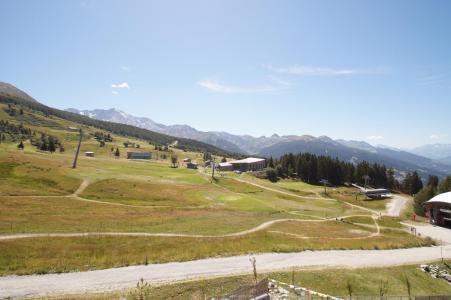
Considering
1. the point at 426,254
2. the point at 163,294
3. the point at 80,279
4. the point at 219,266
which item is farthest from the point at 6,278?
the point at 426,254

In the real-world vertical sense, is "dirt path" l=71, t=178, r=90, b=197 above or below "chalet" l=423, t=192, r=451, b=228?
below

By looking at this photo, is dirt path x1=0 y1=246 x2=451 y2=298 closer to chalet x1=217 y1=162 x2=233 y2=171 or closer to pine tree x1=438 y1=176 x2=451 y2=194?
pine tree x1=438 y1=176 x2=451 y2=194

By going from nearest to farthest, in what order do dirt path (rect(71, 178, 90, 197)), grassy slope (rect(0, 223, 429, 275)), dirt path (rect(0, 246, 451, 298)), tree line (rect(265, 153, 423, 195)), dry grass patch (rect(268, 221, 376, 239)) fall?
dirt path (rect(0, 246, 451, 298)), grassy slope (rect(0, 223, 429, 275)), dry grass patch (rect(268, 221, 376, 239)), dirt path (rect(71, 178, 90, 197)), tree line (rect(265, 153, 423, 195))

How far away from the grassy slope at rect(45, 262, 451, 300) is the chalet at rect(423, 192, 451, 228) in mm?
51129

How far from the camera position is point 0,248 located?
37.8 m

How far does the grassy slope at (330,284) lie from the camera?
29484 millimetres

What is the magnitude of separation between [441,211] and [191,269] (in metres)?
76.4

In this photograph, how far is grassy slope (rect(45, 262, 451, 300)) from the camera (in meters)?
29.5

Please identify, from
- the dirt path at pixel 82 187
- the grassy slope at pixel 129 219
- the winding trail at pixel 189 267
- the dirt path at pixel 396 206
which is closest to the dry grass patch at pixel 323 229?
the grassy slope at pixel 129 219

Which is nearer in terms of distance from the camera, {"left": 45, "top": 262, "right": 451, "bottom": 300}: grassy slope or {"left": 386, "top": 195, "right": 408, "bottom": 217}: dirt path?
{"left": 45, "top": 262, "right": 451, "bottom": 300}: grassy slope

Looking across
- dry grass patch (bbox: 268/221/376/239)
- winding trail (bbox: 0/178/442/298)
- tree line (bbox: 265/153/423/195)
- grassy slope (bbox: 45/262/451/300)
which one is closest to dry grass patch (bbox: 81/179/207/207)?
dry grass patch (bbox: 268/221/376/239)

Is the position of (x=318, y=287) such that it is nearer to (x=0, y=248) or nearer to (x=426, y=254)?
(x=426, y=254)

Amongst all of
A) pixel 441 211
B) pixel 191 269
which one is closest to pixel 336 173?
pixel 441 211

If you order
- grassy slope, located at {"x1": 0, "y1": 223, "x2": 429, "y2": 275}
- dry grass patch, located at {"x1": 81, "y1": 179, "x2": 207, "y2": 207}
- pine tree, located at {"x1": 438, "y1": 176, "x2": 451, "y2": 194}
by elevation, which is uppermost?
pine tree, located at {"x1": 438, "y1": 176, "x2": 451, "y2": 194}
